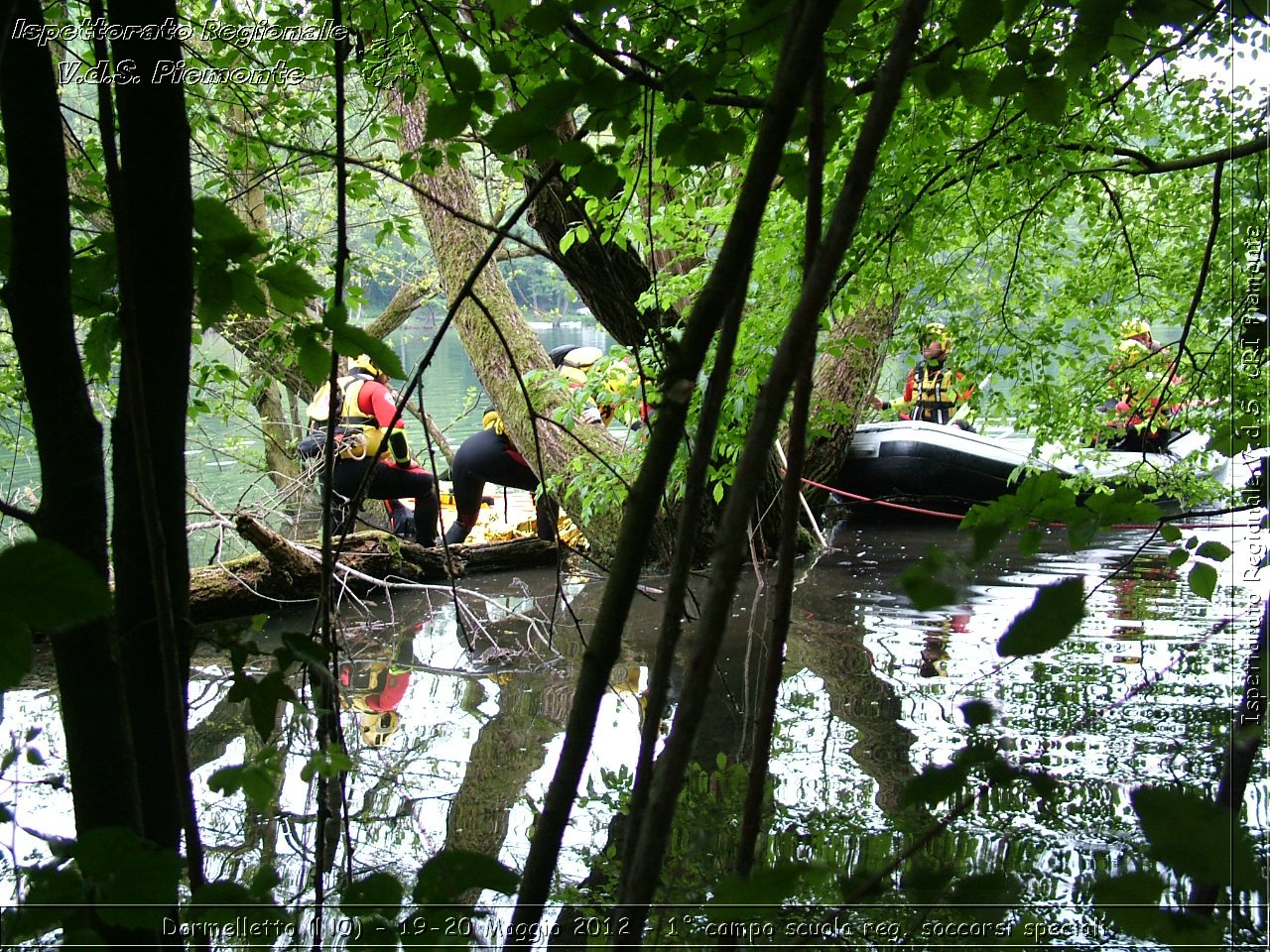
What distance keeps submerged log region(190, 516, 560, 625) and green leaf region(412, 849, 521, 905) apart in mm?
4582

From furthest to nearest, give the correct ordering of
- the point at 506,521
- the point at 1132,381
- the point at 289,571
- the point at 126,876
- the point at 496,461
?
the point at 506,521 < the point at 496,461 < the point at 289,571 < the point at 1132,381 < the point at 126,876

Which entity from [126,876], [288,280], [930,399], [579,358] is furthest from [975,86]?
[930,399]

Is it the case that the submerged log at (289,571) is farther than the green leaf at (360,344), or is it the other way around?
the submerged log at (289,571)

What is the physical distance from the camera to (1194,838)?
687 mm

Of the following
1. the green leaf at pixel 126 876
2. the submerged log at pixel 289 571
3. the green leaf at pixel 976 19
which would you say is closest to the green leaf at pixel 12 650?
the green leaf at pixel 126 876

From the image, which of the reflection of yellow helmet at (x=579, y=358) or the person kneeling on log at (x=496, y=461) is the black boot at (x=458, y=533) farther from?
the reflection of yellow helmet at (x=579, y=358)

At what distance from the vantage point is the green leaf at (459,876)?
87 cm

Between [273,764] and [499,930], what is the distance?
1.61m

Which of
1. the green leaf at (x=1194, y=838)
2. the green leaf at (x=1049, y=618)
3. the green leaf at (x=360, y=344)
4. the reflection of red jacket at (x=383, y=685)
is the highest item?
the green leaf at (x=360, y=344)

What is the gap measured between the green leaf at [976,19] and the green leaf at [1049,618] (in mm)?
771

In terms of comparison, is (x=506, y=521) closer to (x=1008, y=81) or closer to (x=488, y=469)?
(x=488, y=469)

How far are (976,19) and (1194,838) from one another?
0.98 metres

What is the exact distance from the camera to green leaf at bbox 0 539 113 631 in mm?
720

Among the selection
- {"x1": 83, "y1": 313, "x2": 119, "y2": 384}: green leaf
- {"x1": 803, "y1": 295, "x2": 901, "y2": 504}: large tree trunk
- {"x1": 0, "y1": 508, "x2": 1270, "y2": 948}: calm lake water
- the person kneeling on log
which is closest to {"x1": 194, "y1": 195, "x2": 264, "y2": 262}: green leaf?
{"x1": 83, "y1": 313, "x2": 119, "y2": 384}: green leaf
